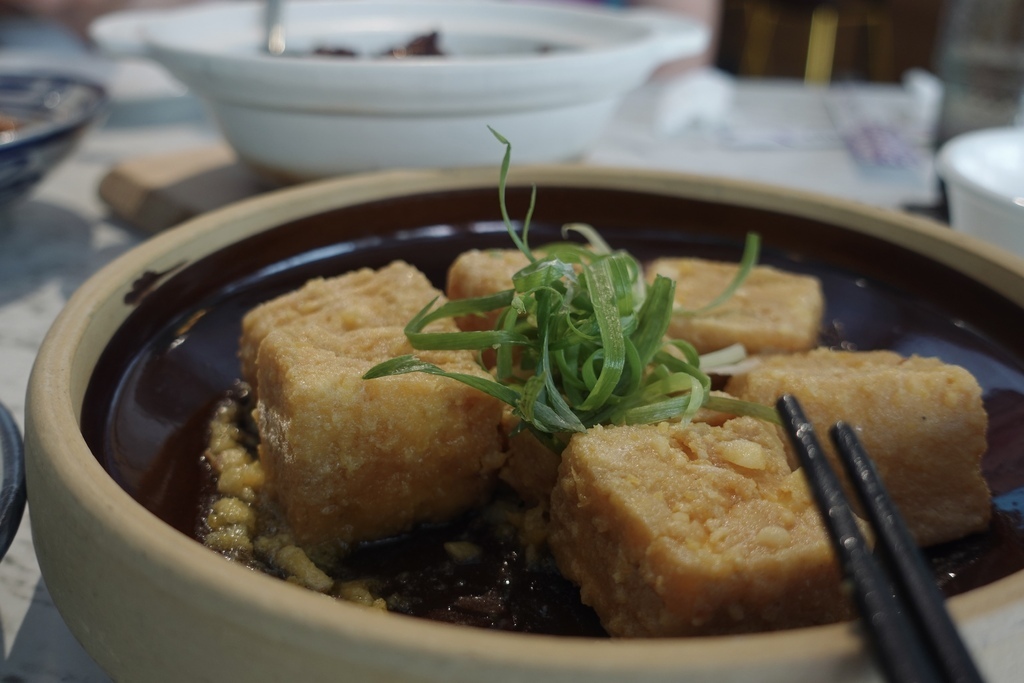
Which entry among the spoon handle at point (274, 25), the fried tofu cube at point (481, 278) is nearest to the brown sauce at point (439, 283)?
the fried tofu cube at point (481, 278)

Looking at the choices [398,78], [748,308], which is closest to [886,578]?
[748,308]

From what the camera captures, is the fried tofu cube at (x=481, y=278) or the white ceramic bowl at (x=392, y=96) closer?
the fried tofu cube at (x=481, y=278)

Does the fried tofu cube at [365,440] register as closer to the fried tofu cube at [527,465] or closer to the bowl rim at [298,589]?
the fried tofu cube at [527,465]

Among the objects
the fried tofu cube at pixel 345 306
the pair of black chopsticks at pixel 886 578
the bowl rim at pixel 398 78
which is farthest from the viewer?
the bowl rim at pixel 398 78

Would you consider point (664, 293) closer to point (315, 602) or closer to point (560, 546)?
point (560, 546)

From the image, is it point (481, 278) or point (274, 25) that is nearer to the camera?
point (481, 278)

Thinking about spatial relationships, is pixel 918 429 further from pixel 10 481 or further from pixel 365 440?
pixel 10 481

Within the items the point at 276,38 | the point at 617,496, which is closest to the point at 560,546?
the point at 617,496
